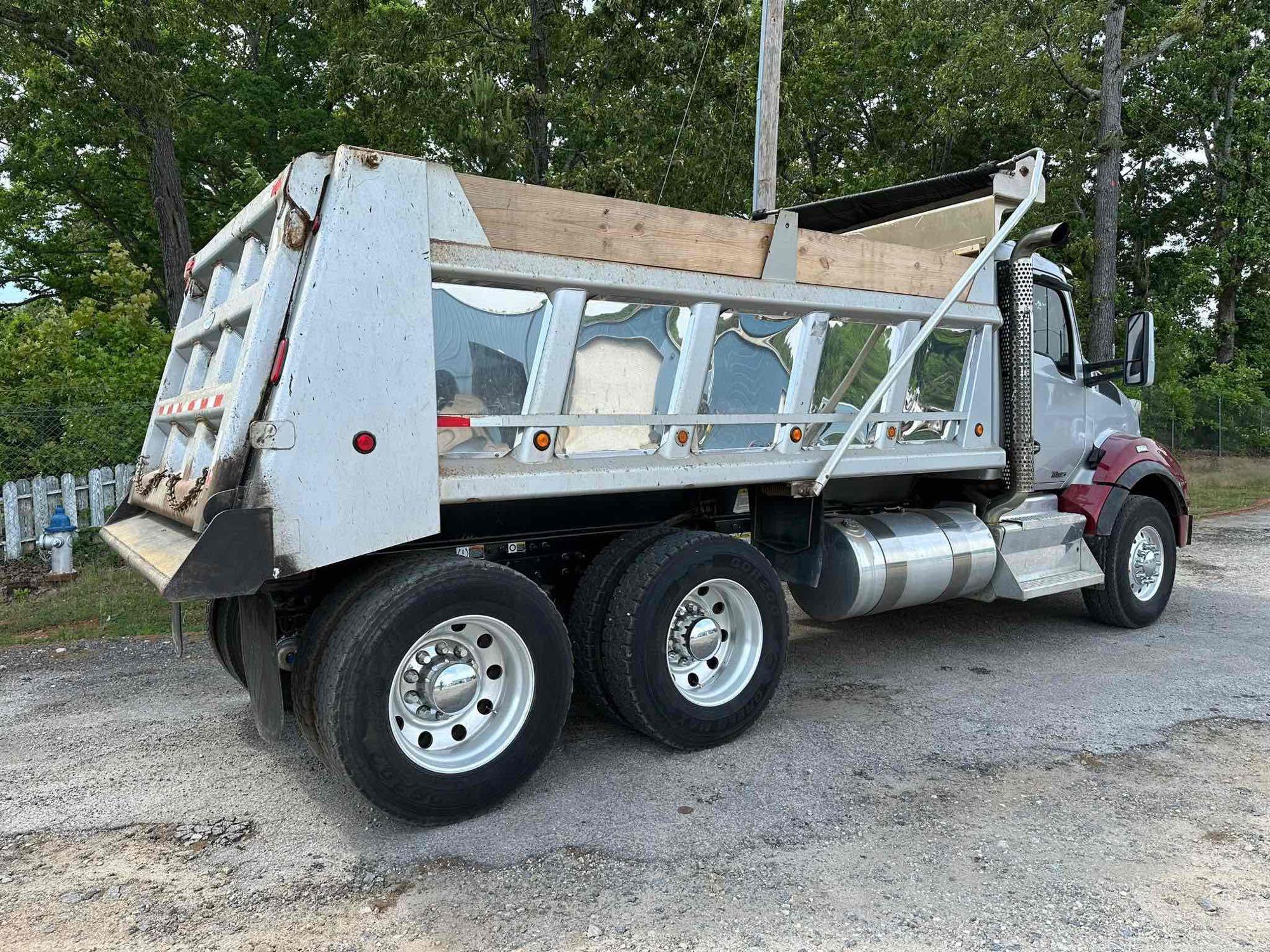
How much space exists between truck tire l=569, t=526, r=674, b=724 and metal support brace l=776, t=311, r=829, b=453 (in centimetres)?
96

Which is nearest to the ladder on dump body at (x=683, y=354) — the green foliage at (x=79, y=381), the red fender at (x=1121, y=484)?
the red fender at (x=1121, y=484)

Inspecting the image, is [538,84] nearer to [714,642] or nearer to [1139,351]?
[1139,351]

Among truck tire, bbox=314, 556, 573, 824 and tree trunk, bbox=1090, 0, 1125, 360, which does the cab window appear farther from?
tree trunk, bbox=1090, 0, 1125, 360

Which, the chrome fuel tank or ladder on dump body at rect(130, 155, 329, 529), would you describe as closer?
ladder on dump body at rect(130, 155, 329, 529)

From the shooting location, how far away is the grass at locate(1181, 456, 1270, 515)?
595 inches

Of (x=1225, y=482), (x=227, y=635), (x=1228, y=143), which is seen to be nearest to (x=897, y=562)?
(x=227, y=635)

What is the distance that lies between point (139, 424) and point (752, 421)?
8.19 m

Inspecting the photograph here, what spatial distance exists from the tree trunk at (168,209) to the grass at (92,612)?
17.9 feet

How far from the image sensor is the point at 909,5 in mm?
23766

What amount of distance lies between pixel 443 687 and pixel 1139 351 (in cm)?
571

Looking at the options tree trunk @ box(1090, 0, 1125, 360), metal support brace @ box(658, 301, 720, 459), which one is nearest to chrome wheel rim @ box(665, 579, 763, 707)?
metal support brace @ box(658, 301, 720, 459)

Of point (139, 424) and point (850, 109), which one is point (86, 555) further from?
point (850, 109)

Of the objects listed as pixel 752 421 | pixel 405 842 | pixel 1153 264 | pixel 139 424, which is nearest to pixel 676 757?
pixel 405 842

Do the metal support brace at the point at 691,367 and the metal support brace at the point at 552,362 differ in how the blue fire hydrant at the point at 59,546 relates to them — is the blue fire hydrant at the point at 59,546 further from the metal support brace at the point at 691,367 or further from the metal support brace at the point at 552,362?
the metal support brace at the point at 691,367
